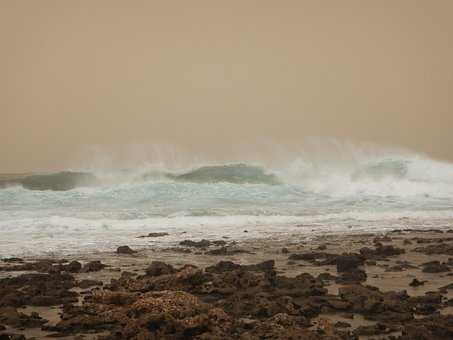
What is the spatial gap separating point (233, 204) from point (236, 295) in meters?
16.5

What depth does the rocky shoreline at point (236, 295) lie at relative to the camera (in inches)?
227

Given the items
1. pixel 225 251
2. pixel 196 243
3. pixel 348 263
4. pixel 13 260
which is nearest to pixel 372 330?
pixel 348 263

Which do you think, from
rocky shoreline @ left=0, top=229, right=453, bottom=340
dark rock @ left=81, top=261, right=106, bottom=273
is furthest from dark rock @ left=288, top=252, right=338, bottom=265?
dark rock @ left=81, top=261, right=106, bottom=273

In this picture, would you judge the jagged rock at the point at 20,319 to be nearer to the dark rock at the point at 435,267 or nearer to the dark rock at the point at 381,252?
the dark rock at the point at 435,267

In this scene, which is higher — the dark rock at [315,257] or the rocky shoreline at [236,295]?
the dark rock at [315,257]

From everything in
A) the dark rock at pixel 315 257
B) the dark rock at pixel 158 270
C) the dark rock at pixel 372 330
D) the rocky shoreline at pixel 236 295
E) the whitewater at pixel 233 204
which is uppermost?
the whitewater at pixel 233 204

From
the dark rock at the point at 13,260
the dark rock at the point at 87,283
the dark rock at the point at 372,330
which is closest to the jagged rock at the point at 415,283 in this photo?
the dark rock at the point at 372,330

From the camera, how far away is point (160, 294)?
6.41m

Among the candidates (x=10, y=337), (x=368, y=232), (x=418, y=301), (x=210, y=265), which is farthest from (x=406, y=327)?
(x=368, y=232)

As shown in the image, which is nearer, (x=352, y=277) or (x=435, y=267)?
(x=352, y=277)

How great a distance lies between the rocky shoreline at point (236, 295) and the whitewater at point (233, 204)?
9.35 feet

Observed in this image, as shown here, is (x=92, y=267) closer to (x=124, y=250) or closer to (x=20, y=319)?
(x=124, y=250)

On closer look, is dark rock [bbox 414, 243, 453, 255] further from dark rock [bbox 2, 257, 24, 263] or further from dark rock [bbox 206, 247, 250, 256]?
dark rock [bbox 2, 257, 24, 263]

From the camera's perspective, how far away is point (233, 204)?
939 inches
